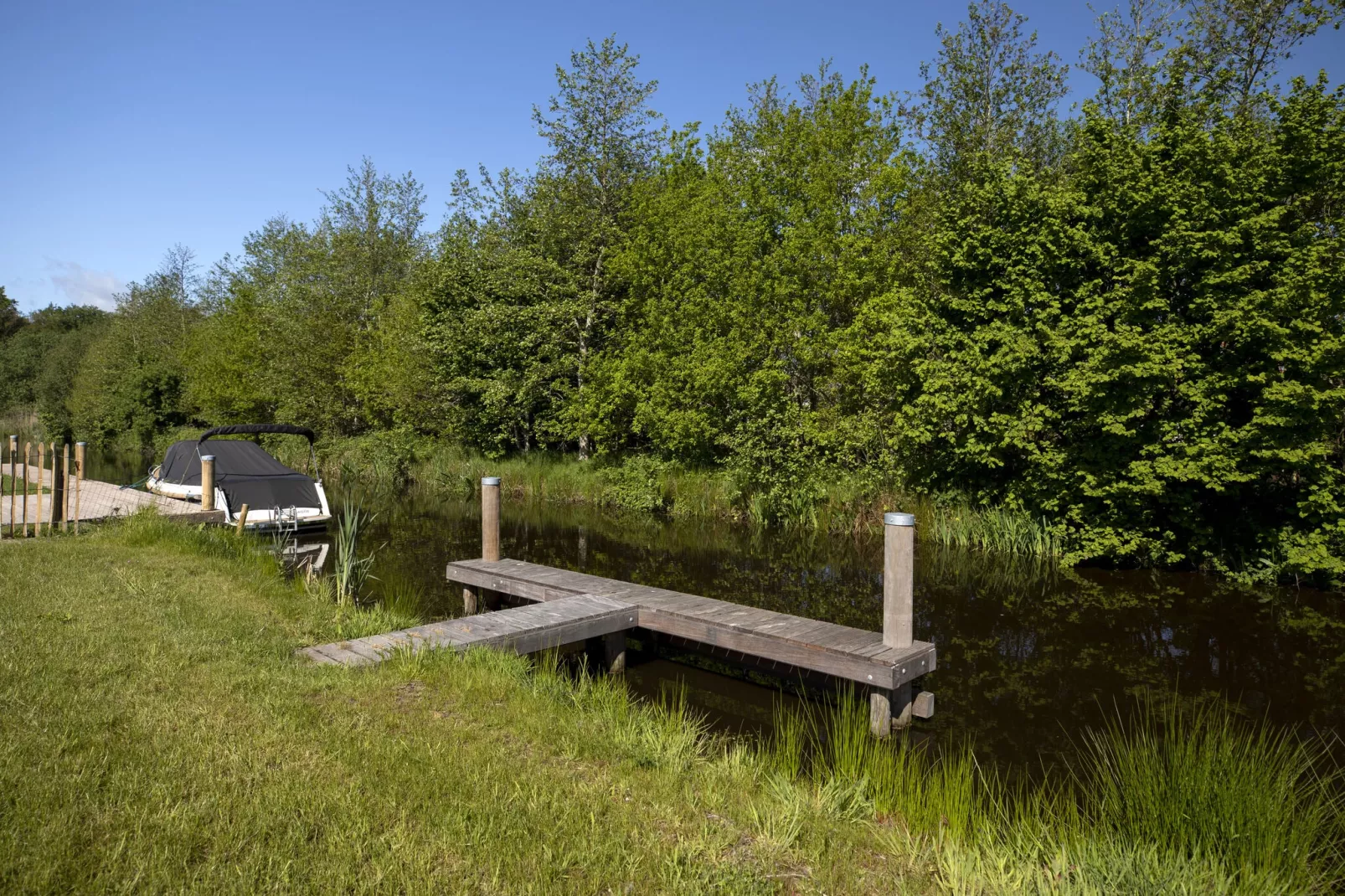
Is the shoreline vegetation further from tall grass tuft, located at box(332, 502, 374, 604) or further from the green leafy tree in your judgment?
the green leafy tree

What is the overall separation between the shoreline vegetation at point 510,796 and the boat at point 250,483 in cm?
1028

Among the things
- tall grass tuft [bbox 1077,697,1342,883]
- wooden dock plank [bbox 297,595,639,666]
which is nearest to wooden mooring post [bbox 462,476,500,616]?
wooden dock plank [bbox 297,595,639,666]

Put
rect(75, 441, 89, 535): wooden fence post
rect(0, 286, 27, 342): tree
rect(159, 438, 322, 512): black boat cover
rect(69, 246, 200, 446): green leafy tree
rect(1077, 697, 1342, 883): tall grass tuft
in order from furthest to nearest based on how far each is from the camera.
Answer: rect(0, 286, 27, 342): tree, rect(69, 246, 200, 446): green leafy tree, rect(159, 438, 322, 512): black boat cover, rect(75, 441, 89, 535): wooden fence post, rect(1077, 697, 1342, 883): tall grass tuft

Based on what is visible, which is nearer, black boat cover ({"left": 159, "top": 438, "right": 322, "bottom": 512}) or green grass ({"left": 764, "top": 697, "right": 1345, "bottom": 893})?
green grass ({"left": 764, "top": 697, "right": 1345, "bottom": 893})

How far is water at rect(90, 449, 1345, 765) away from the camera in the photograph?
24.0 feet

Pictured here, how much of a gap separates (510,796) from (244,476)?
50.7ft

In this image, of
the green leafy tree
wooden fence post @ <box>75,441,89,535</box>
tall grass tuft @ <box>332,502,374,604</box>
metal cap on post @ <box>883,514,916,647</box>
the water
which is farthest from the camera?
the green leafy tree

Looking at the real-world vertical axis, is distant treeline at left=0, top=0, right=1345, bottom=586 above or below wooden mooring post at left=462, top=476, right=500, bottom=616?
above

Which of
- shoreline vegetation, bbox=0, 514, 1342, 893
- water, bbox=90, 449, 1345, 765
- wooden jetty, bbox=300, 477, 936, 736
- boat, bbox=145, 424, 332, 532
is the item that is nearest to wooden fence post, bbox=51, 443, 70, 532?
boat, bbox=145, 424, 332, 532

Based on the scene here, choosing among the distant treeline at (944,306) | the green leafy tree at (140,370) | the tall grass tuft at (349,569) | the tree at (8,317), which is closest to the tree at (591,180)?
the distant treeline at (944,306)

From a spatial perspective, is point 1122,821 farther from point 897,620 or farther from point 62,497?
point 62,497

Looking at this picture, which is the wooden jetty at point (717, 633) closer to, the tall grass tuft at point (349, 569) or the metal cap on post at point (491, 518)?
the metal cap on post at point (491, 518)

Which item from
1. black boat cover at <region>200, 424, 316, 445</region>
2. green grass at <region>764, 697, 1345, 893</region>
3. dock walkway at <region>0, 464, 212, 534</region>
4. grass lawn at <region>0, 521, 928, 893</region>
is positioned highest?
black boat cover at <region>200, 424, 316, 445</region>

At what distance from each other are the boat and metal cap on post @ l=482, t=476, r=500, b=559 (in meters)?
6.92
